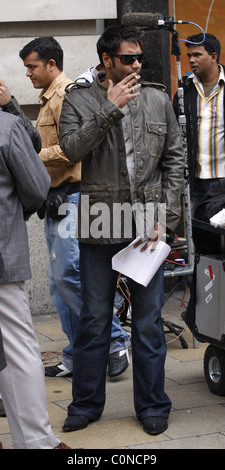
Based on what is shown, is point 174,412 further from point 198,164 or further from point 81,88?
point 198,164

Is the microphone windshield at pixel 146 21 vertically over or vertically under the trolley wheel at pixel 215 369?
over

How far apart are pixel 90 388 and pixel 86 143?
52.3 inches

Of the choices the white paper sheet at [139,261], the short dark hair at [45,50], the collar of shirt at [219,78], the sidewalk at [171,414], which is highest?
the short dark hair at [45,50]

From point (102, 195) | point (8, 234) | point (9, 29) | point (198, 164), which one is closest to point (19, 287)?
point (8, 234)

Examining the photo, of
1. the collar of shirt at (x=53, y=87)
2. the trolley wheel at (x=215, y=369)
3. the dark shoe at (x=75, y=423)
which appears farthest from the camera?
the collar of shirt at (x=53, y=87)

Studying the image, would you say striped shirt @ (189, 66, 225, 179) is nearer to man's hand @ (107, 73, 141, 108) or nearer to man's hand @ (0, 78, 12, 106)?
man's hand @ (107, 73, 141, 108)

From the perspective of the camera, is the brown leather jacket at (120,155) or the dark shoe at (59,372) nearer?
the brown leather jacket at (120,155)

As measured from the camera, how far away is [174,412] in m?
4.74

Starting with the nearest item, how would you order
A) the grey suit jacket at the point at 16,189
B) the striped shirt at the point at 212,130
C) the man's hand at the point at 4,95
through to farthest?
the grey suit jacket at the point at 16,189
the man's hand at the point at 4,95
the striped shirt at the point at 212,130

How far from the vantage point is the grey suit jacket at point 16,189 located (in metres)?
3.71

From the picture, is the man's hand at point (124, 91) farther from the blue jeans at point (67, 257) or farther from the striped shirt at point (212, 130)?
the striped shirt at point (212, 130)

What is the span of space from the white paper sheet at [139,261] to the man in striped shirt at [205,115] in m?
2.49

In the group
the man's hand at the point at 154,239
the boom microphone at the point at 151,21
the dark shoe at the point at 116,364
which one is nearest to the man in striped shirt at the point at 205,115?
the boom microphone at the point at 151,21
